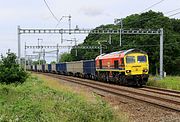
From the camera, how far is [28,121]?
11711 millimetres

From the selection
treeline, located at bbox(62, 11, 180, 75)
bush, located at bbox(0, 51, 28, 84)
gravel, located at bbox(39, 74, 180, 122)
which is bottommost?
gravel, located at bbox(39, 74, 180, 122)

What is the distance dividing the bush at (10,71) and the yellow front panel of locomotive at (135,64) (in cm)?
893

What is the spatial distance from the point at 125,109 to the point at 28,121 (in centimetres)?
611

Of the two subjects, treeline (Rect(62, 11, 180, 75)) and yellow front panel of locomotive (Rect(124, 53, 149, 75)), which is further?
treeline (Rect(62, 11, 180, 75))

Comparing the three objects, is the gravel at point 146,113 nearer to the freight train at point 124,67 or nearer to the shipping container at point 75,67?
the freight train at point 124,67

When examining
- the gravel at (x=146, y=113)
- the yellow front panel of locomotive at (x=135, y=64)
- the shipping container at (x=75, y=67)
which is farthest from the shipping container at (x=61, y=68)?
the gravel at (x=146, y=113)

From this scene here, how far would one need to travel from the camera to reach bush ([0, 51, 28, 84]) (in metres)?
32.8

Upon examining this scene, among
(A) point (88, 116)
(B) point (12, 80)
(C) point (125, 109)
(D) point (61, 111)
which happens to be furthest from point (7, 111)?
(B) point (12, 80)

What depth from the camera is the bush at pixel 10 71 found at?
107 ft

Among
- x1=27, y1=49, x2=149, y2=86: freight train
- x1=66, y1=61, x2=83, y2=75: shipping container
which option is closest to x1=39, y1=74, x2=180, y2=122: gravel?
x1=27, y1=49, x2=149, y2=86: freight train

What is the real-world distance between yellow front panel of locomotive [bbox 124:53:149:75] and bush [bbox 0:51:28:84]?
352 inches

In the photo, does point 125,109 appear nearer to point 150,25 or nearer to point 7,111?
point 7,111

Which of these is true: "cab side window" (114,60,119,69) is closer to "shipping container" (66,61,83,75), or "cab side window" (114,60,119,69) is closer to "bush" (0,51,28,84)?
"bush" (0,51,28,84)

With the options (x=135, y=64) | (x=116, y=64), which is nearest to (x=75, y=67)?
(x=116, y=64)
